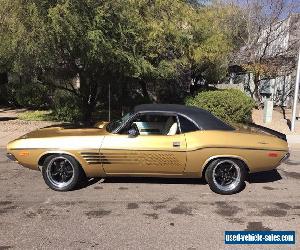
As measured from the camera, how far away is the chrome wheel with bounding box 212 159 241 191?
6367 millimetres

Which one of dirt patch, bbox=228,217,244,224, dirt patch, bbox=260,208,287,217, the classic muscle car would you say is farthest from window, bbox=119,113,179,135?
dirt patch, bbox=260,208,287,217

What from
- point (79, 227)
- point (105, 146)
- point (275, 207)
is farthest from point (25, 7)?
point (275, 207)

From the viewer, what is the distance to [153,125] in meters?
6.82

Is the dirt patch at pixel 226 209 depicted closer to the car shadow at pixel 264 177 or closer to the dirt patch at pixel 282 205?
the dirt patch at pixel 282 205

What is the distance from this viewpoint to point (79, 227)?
4.92 meters

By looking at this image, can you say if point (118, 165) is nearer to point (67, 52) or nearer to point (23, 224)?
point (23, 224)

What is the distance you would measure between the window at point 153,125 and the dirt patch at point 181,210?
1.27 metres

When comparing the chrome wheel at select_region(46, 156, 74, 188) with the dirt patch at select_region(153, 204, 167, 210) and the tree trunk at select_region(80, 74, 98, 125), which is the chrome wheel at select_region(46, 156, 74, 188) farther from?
the tree trunk at select_region(80, 74, 98, 125)

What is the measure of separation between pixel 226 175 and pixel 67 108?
925 cm

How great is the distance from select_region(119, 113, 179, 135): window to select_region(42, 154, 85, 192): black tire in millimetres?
955

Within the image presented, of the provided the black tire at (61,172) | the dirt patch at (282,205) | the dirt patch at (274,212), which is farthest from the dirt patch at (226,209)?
the black tire at (61,172)

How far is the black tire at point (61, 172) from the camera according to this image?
248 inches

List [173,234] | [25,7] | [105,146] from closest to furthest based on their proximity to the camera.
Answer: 1. [173,234]
2. [105,146]
3. [25,7]

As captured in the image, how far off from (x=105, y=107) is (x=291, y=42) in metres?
10.0
